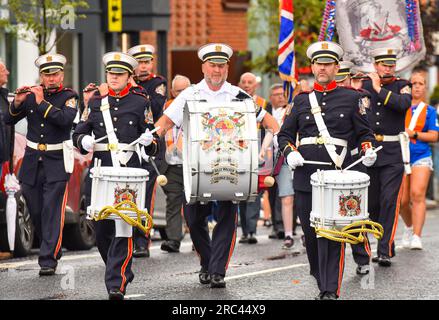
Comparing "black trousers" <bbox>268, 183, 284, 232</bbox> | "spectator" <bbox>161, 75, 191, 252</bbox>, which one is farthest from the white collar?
"black trousers" <bbox>268, 183, 284, 232</bbox>

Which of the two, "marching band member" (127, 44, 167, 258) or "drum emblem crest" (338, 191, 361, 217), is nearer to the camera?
"drum emblem crest" (338, 191, 361, 217)

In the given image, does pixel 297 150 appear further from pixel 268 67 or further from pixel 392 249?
pixel 268 67

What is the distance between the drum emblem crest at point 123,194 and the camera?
1107 cm

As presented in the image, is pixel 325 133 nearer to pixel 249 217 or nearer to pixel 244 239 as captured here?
pixel 249 217

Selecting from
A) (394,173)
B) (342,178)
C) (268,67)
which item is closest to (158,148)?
(342,178)

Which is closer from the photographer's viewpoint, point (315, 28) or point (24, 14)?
point (24, 14)

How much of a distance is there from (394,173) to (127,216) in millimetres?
4151

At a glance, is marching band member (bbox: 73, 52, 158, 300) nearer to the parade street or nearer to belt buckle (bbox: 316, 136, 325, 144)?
the parade street

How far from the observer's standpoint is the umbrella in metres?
14.6

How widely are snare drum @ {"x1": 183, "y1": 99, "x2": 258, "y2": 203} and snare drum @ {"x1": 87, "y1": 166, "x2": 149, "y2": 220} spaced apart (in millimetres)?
538

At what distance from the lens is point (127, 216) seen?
11070 millimetres

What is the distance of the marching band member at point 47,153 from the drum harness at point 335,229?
→ 9.00ft

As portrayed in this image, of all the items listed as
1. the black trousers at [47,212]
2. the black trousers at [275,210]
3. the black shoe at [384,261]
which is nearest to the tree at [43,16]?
the black trousers at [275,210]

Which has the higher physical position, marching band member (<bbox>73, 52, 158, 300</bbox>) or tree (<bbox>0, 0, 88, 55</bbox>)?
tree (<bbox>0, 0, 88, 55</bbox>)
